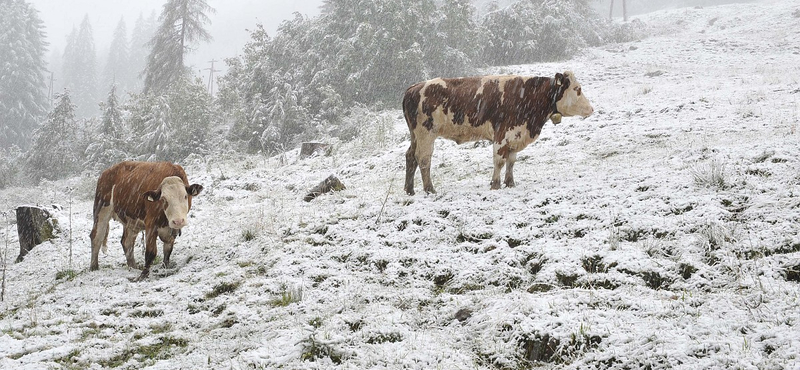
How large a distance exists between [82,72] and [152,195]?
7897cm

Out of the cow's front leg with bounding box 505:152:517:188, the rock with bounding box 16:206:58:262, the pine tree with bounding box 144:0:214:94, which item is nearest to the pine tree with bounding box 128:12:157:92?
the pine tree with bounding box 144:0:214:94

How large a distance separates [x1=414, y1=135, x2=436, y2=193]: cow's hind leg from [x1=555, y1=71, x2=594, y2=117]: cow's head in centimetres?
215

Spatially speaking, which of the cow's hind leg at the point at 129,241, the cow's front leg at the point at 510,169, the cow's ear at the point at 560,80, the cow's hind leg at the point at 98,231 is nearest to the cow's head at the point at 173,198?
the cow's hind leg at the point at 129,241

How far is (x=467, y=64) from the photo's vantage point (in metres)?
22.0

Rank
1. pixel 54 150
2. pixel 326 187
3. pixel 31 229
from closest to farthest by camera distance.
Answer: pixel 31 229 → pixel 326 187 → pixel 54 150

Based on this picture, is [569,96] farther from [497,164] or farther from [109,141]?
[109,141]

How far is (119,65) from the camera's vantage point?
73812 mm

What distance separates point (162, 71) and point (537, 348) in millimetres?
32121

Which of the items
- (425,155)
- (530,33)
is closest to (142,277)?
(425,155)

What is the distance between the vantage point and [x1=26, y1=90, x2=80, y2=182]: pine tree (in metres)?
28.2

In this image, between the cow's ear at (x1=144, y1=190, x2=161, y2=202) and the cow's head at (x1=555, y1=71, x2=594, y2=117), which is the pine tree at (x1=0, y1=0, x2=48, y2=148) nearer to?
the cow's ear at (x1=144, y1=190, x2=161, y2=202)

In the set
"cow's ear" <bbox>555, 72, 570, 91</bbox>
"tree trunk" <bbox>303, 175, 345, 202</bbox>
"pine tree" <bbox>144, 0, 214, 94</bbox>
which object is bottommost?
"tree trunk" <bbox>303, 175, 345, 202</bbox>

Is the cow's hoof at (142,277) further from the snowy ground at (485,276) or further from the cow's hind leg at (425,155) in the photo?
the cow's hind leg at (425,155)

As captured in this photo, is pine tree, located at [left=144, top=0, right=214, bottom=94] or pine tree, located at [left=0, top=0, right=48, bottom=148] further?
Result: pine tree, located at [left=0, top=0, right=48, bottom=148]
